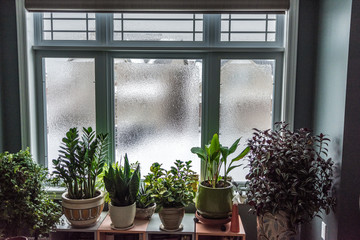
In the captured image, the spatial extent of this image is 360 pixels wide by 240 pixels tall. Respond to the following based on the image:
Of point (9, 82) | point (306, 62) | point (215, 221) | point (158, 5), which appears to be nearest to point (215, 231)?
point (215, 221)

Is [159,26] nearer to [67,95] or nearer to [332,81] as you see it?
[67,95]

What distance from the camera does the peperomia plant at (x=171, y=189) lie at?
2543 millimetres

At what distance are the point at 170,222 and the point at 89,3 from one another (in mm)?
2151

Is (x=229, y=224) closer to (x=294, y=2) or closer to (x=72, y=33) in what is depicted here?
(x=294, y=2)

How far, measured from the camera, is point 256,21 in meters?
2.92

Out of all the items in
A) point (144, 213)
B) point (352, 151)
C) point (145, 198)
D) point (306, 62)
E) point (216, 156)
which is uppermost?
point (306, 62)

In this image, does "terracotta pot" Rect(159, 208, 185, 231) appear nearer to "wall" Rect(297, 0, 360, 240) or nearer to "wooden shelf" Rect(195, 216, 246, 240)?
"wooden shelf" Rect(195, 216, 246, 240)

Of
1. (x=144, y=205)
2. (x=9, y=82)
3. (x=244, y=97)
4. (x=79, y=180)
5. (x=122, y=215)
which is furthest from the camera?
(x=244, y=97)

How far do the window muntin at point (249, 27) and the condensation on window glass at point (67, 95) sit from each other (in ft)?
4.61

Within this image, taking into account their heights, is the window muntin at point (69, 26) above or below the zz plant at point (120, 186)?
above

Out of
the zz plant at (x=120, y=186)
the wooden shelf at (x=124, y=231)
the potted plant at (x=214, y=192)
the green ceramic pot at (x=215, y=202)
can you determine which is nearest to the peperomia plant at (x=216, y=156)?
the potted plant at (x=214, y=192)

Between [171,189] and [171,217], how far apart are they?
24 centimetres

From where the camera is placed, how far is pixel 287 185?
A: 7.59 feet

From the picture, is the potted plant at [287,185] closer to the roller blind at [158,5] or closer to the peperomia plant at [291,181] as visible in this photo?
the peperomia plant at [291,181]
